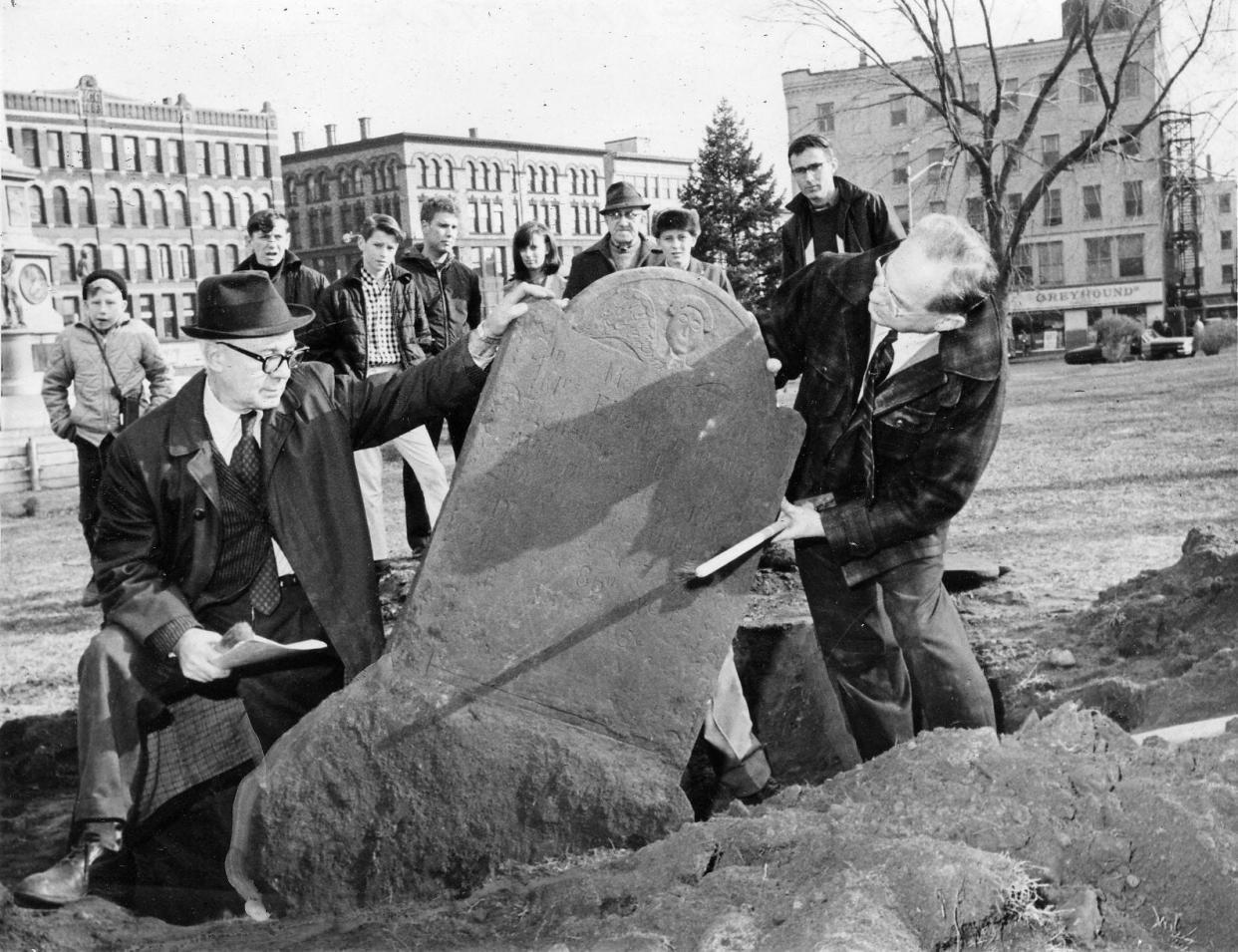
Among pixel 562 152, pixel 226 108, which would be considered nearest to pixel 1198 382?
pixel 562 152

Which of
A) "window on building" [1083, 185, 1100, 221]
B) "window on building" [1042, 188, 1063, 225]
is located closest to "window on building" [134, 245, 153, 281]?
"window on building" [1042, 188, 1063, 225]

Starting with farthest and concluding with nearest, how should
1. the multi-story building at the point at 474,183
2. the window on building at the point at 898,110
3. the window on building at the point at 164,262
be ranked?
the window on building at the point at 164,262, the multi-story building at the point at 474,183, the window on building at the point at 898,110

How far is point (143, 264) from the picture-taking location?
51.6 metres

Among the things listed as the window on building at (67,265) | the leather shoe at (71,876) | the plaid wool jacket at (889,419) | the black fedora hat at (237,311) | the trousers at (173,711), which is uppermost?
the window on building at (67,265)

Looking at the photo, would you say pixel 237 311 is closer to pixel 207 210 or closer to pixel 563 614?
pixel 563 614

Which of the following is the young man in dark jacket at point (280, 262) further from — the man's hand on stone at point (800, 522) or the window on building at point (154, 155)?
the window on building at point (154, 155)

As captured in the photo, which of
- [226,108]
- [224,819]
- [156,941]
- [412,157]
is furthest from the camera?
[226,108]

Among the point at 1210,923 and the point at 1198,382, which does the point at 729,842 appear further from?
the point at 1198,382

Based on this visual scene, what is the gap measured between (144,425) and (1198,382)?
19.1 m

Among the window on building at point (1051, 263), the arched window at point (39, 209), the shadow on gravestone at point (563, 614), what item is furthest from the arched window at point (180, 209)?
the shadow on gravestone at point (563, 614)

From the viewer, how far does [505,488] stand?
359 centimetres

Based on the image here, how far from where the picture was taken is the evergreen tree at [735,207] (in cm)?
2214

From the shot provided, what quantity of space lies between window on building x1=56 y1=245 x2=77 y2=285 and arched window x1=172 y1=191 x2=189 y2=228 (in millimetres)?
4350

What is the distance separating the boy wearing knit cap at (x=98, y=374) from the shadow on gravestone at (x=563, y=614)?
4817 mm
